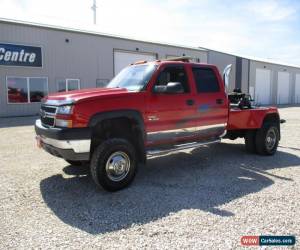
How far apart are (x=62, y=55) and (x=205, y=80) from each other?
1506 centimetres

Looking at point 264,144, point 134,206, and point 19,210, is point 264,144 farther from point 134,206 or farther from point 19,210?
point 19,210

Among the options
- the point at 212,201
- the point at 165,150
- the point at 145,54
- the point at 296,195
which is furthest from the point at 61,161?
the point at 145,54

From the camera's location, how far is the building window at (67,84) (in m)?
19.9

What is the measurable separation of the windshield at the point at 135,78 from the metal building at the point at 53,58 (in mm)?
13722

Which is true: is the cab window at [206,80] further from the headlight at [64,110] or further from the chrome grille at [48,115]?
the chrome grille at [48,115]

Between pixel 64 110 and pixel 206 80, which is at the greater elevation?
pixel 206 80

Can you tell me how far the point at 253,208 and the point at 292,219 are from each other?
53cm

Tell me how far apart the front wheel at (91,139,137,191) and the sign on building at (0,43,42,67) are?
1515 cm

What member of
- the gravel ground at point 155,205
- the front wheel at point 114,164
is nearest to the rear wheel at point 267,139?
the gravel ground at point 155,205

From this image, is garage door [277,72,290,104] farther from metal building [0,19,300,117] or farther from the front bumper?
the front bumper

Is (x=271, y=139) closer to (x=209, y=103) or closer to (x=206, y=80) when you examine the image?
(x=209, y=103)

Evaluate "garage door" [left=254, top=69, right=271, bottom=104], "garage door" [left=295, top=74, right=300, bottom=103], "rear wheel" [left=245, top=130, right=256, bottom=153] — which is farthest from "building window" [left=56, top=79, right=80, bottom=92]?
"garage door" [left=295, top=74, right=300, bottom=103]

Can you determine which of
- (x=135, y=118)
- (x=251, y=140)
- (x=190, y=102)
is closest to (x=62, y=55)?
(x=251, y=140)

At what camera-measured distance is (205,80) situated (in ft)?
22.0
